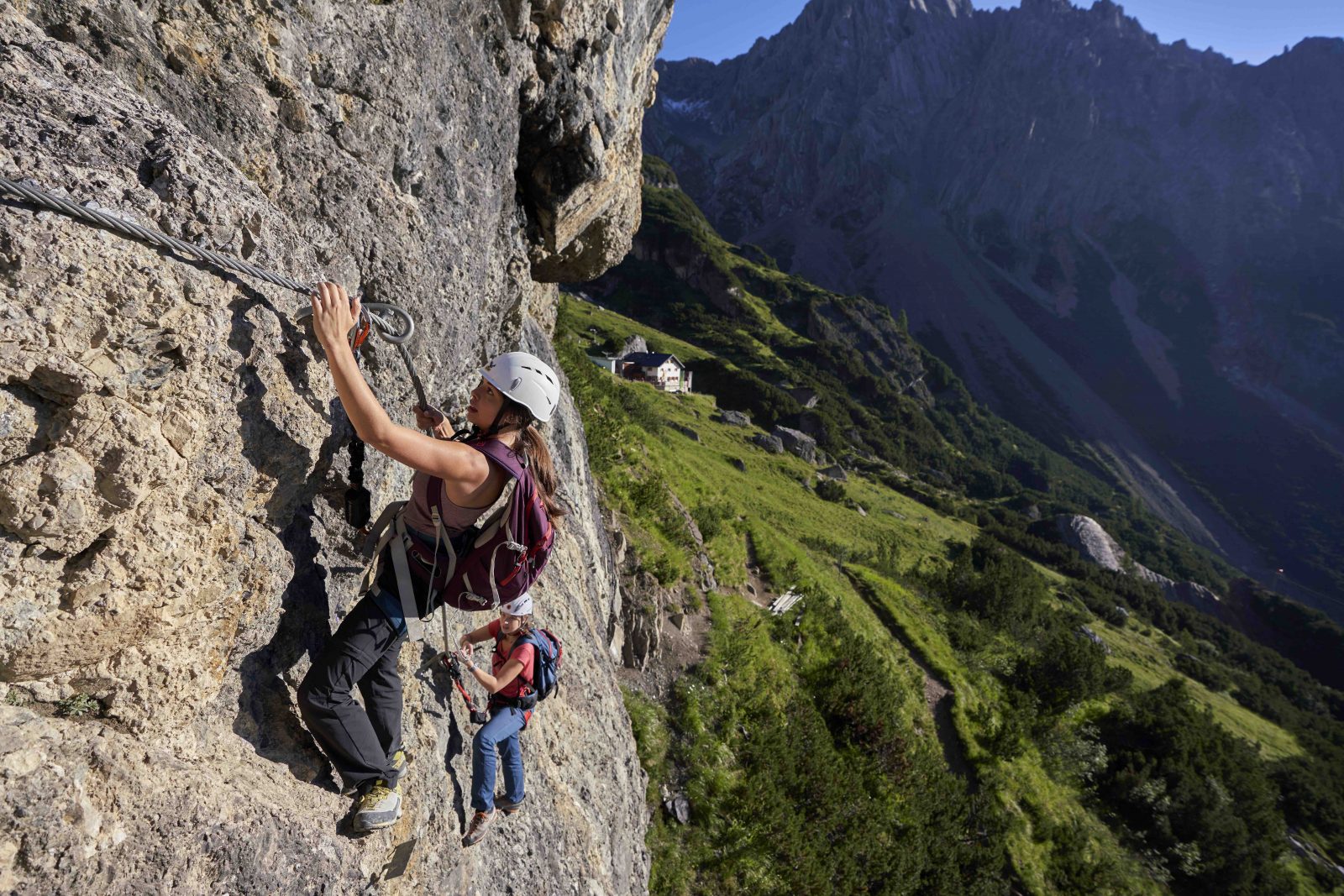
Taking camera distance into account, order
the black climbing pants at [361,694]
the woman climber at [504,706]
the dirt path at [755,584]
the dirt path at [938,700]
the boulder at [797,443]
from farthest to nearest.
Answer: the boulder at [797,443] → the dirt path at [938,700] → the dirt path at [755,584] → the woman climber at [504,706] → the black climbing pants at [361,694]

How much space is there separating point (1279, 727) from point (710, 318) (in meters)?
80.3

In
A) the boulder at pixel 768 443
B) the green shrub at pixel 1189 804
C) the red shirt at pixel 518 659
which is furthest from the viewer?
the boulder at pixel 768 443

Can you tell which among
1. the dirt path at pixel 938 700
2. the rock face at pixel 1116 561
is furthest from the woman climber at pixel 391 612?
the rock face at pixel 1116 561

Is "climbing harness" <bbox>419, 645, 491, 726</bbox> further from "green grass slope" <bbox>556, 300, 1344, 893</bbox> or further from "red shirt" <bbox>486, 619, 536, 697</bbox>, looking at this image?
"green grass slope" <bbox>556, 300, 1344, 893</bbox>

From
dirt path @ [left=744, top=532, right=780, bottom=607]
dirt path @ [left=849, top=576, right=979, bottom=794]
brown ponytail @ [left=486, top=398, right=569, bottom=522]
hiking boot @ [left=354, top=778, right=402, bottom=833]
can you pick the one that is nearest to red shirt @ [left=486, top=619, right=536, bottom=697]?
hiking boot @ [left=354, top=778, right=402, bottom=833]

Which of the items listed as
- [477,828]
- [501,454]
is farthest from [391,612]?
[477,828]

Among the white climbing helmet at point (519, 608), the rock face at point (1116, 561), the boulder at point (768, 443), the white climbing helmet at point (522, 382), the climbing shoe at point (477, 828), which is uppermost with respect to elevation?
the white climbing helmet at point (522, 382)

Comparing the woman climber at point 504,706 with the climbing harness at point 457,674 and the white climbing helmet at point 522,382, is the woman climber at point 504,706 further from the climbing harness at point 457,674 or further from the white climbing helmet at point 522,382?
the white climbing helmet at point 522,382

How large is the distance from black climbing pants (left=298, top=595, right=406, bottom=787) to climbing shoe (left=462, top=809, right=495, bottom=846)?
1.53 meters

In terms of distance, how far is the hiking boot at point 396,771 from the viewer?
389 cm

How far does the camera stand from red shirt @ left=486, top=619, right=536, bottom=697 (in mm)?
5445

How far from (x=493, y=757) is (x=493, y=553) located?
2.58 metres

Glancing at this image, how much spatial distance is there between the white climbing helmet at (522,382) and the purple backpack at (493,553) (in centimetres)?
33

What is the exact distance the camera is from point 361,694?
4.11 metres
